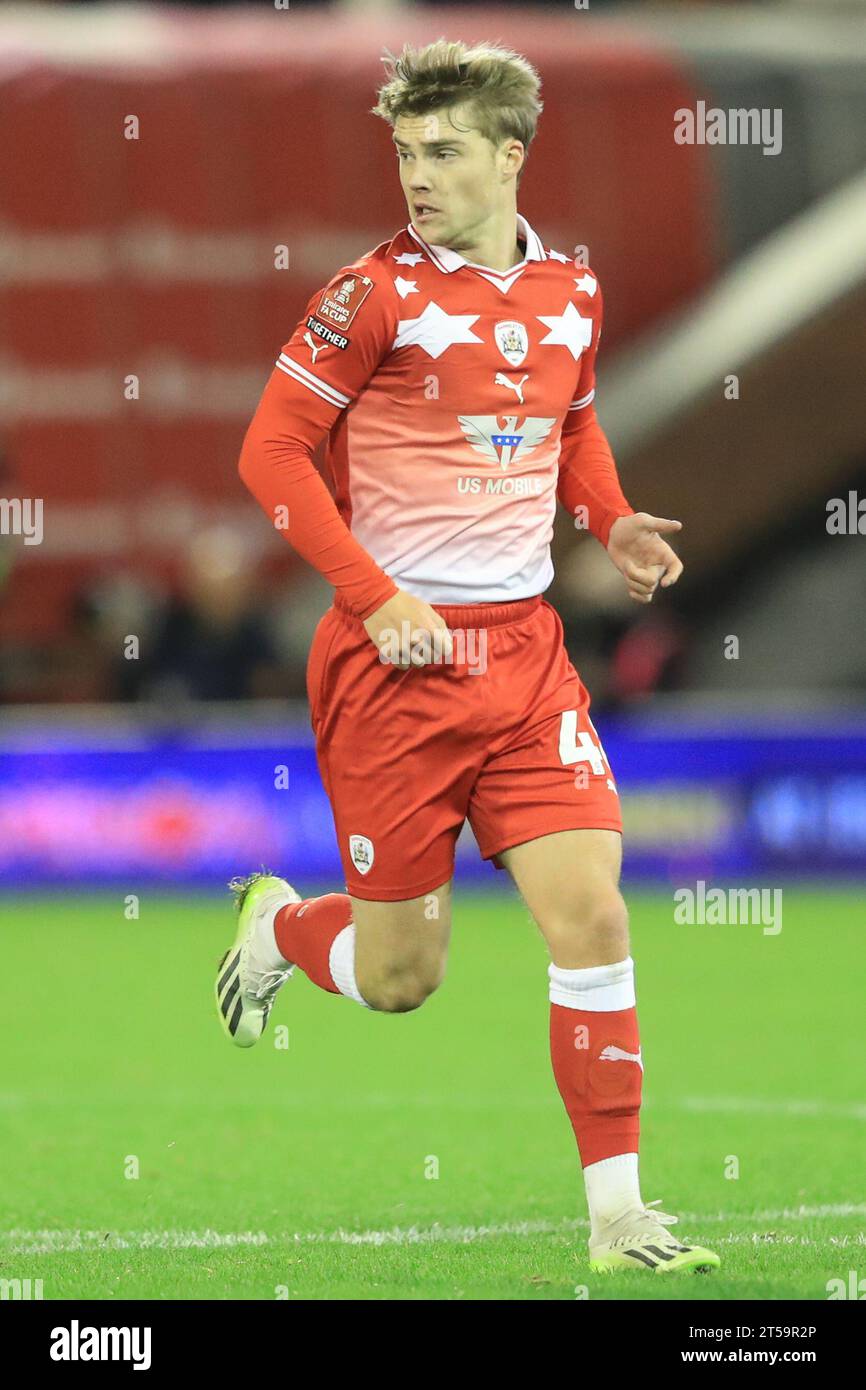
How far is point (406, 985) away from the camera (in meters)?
5.83

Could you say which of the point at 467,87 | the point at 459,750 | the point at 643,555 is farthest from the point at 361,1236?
the point at 467,87

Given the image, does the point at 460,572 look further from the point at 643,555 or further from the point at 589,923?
the point at 589,923

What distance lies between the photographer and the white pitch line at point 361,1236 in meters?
5.83

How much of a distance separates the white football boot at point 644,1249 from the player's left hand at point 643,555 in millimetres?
1497

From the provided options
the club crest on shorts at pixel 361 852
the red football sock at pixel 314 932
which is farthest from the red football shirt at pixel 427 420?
the red football sock at pixel 314 932

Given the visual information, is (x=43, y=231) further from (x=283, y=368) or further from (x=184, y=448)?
(x=283, y=368)

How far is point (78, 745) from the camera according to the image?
1352 cm

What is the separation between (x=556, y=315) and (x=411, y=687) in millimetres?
969

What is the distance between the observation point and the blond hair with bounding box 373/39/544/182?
5.50 meters

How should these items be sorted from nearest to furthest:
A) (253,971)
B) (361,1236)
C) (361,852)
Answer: (361,852) → (361,1236) → (253,971)

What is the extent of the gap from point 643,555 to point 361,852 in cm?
101

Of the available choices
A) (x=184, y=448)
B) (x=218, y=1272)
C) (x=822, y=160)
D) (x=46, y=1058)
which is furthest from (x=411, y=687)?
(x=822, y=160)
